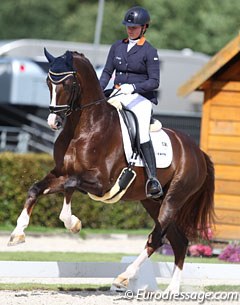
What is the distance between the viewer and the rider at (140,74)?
10.1m

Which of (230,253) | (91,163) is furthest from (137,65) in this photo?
(230,253)

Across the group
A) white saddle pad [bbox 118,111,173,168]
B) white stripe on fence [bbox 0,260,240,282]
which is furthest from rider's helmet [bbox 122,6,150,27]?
white stripe on fence [bbox 0,260,240,282]

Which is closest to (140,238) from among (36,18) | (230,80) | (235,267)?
(230,80)

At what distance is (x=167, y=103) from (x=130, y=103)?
1880 centimetres

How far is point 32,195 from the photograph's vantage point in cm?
931

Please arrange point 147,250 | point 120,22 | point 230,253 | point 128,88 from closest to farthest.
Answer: point 147,250
point 128,88
point 230,253
point 120,22

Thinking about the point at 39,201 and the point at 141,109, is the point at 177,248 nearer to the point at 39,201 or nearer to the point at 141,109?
the point at 141,109

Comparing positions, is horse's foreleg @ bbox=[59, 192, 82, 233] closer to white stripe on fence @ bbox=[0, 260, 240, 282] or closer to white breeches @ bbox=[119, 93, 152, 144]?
white stripe on fence @ bbox=[0, 260, 240, 282]

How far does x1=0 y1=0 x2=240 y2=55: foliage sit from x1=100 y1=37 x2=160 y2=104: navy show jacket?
2446cm

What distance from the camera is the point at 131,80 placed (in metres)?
10.3

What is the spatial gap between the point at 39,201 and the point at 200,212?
288 inches

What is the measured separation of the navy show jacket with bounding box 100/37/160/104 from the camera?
33.6ft

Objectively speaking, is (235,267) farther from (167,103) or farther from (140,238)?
(167,103)

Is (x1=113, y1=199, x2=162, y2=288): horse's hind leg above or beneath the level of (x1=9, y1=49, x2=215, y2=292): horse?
beneath
